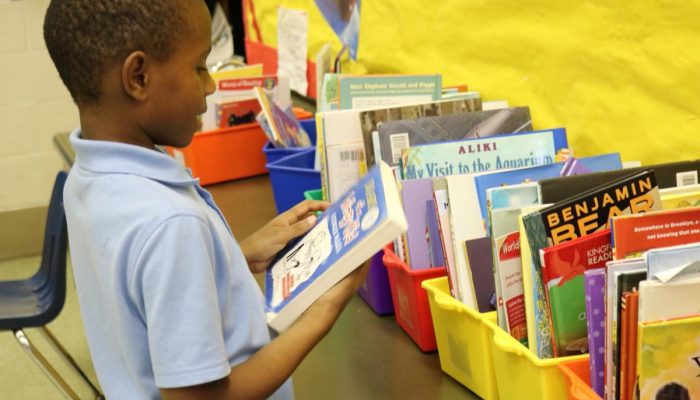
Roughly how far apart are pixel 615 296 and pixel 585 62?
2.41ft

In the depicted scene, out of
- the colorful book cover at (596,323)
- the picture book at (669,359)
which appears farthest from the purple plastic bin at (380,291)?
the picture book at (669,359)

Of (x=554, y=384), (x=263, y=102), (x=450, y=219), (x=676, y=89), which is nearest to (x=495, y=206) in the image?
(x=450, y=219)

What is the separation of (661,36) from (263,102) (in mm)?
1092

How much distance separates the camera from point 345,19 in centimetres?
263

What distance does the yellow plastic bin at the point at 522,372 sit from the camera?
1.06 m

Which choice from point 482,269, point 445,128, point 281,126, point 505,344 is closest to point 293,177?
point 281,126

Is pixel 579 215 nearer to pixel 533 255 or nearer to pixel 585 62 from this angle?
pixel 533 255

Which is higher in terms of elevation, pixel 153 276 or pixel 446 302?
pixel 153 276

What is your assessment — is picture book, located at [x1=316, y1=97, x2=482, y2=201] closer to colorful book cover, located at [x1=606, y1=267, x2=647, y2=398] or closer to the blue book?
the blue book

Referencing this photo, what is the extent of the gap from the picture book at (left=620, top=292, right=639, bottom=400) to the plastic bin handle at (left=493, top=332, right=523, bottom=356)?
0.17 meters

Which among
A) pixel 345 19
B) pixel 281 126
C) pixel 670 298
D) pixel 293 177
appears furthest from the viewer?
pixel 345 19

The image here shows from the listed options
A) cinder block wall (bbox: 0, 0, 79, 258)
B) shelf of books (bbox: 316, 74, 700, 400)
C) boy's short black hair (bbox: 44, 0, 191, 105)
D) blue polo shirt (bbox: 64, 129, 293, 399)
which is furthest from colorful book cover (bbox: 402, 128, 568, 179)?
cinder block wall (bbox: 0, 0, 79, 258)

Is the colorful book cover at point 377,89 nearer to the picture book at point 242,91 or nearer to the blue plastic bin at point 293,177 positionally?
the blue plastic bin at point 293,177

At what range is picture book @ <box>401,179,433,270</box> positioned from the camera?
4.61 feet
